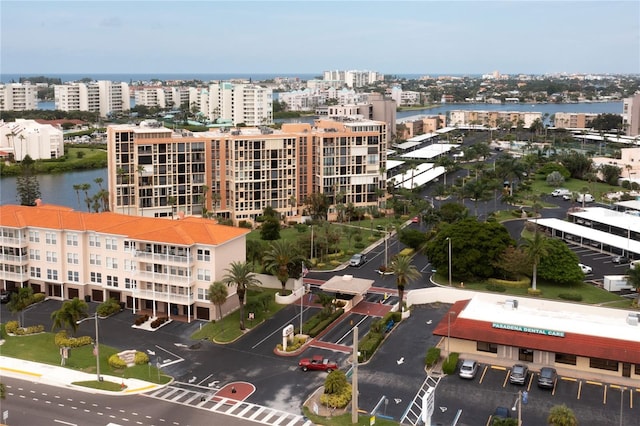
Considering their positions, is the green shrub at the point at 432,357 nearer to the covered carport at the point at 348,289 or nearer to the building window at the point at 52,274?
the covered carport at the point at 348,289

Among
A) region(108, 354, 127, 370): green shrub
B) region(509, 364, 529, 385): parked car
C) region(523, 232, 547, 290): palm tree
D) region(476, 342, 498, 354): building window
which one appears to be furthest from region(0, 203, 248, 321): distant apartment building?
region(523, 232, 547, 290): palm tree

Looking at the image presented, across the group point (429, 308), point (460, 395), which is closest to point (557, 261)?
point (429, 308)

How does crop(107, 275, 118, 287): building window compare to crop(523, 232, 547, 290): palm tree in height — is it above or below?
below

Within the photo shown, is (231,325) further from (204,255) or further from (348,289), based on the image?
(348,289)

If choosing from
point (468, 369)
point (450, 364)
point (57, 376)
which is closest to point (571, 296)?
point (468, 369)

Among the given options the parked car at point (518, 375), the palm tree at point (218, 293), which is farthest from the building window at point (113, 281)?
the parked car at point (518, 375)

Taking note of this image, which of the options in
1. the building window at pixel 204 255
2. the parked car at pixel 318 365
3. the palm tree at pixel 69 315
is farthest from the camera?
the building window at pixel 204 255

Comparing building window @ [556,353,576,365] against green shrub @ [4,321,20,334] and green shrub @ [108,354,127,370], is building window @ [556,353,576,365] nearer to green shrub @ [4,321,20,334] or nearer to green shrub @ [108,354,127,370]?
green shrub @ [108,354,127,370]
